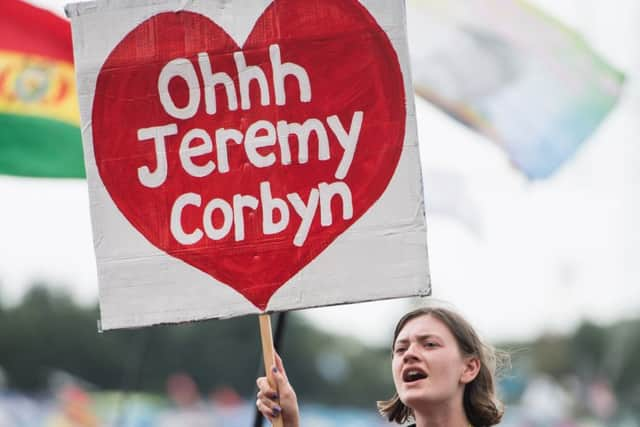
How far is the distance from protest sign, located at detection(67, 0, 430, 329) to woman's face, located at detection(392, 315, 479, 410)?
199 mm

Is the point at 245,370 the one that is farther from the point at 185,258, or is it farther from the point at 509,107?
the point at 185,258

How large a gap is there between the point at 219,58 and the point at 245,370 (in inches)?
2963

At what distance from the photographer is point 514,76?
42.1 ft

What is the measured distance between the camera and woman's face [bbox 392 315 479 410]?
518 centimetres

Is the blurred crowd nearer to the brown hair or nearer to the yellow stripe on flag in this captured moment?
the yellow stripe on flag

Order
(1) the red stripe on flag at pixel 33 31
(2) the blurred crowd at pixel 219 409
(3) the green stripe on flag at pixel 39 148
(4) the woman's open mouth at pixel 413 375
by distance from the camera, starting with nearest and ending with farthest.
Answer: (4) the woman's open mouth at pixel 413 375
(3) the green stripe on flag at pixel 39 148
(1) the red stripe on flag at pixel 33 31
(2) the blurred crowd at pixel 219 409

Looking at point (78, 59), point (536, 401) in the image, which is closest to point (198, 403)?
point (536, 401)

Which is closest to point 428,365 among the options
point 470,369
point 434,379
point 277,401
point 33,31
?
point 434,379

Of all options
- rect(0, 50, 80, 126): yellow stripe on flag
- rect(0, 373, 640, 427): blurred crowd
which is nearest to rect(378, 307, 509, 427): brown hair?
rect(0, 50, 80, 126): yellow stripe on flag

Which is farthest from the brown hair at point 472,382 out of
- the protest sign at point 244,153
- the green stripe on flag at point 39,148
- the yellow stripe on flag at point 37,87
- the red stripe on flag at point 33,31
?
the red stripe on flag at point 33,31

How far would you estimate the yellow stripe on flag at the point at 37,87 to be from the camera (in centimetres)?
1155

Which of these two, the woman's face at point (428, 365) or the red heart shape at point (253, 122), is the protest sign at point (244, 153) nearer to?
the red heart shape at point (253, 122)

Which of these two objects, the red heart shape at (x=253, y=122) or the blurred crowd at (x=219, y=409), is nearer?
the red heart shape at (x=253, y=122)

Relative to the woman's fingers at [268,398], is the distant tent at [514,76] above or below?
above
